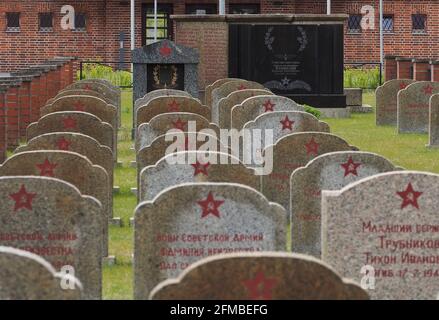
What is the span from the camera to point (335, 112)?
32938mm

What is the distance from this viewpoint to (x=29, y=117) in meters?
26.3

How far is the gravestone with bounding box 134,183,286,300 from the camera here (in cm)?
973

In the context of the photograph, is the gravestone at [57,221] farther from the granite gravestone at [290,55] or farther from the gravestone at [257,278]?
the granite gravestone at [290,55]

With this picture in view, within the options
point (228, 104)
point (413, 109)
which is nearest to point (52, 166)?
point (228, 104)

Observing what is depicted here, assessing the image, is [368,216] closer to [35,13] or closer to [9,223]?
[9,223]

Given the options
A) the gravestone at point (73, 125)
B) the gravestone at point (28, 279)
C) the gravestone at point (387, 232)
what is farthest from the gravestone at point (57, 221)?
the gravestone at point (73, 125)

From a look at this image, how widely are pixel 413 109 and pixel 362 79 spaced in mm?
16997

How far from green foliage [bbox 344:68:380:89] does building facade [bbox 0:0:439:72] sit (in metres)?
7.68

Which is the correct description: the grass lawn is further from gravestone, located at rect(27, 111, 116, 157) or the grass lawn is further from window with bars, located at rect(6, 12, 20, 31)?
window with bars, located at rect(6, 12, 20, 31)

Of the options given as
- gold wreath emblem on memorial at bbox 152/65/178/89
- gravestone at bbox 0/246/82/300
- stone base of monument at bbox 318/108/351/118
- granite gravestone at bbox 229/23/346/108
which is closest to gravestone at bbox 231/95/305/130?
gold wreath emblem on memorial at bbox 152/65/178/89

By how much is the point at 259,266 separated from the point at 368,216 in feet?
8.00

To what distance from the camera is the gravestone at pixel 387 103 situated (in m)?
28.7

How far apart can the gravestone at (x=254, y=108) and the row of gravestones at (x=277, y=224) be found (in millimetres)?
5241
